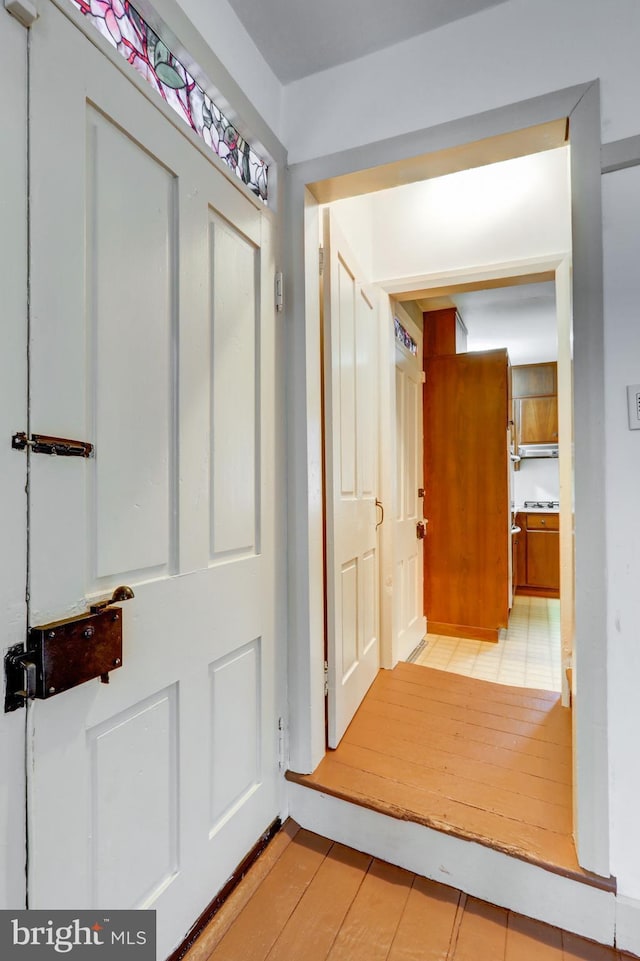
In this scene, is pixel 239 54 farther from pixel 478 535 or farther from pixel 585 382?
pixel 478 535

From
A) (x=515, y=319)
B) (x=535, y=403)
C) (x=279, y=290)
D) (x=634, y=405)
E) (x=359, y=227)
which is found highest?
(x=515, y=319)

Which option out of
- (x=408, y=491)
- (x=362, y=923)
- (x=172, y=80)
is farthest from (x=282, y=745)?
(x=172, y=80)

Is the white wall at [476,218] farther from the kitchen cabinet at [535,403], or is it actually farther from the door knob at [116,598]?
the kitchen cabinet at [535,403]

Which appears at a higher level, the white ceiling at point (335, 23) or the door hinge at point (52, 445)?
the white ceiling at point (335, 23)

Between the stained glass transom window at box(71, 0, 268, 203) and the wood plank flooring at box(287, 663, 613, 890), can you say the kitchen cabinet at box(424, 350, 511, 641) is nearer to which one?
the wood plank flooring at box(287, 663, 613, 890)

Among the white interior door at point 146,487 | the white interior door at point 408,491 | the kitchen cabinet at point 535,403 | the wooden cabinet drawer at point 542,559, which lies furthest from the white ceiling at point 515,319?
the white interior door at point 146,487

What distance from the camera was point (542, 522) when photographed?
16.2ft

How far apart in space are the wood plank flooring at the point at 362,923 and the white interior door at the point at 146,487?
106 millimetres

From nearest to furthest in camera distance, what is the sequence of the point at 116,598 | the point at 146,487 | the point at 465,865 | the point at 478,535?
1. the point at 116,598
2. the point at 146,487
3. the point at 465,865
4. the point at 478,535

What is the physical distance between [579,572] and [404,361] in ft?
6.32

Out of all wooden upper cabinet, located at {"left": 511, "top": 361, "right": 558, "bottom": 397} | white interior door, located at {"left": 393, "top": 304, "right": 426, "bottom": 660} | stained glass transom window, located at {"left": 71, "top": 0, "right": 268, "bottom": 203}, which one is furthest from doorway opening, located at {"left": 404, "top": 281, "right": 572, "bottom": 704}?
stained glass transom window, located at {"left": 71, "top": 0, "right": 268, "bottom": 203}

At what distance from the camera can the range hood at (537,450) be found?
206 inches

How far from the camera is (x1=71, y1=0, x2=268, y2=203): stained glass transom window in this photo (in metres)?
0.96

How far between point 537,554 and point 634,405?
4.12 metres
